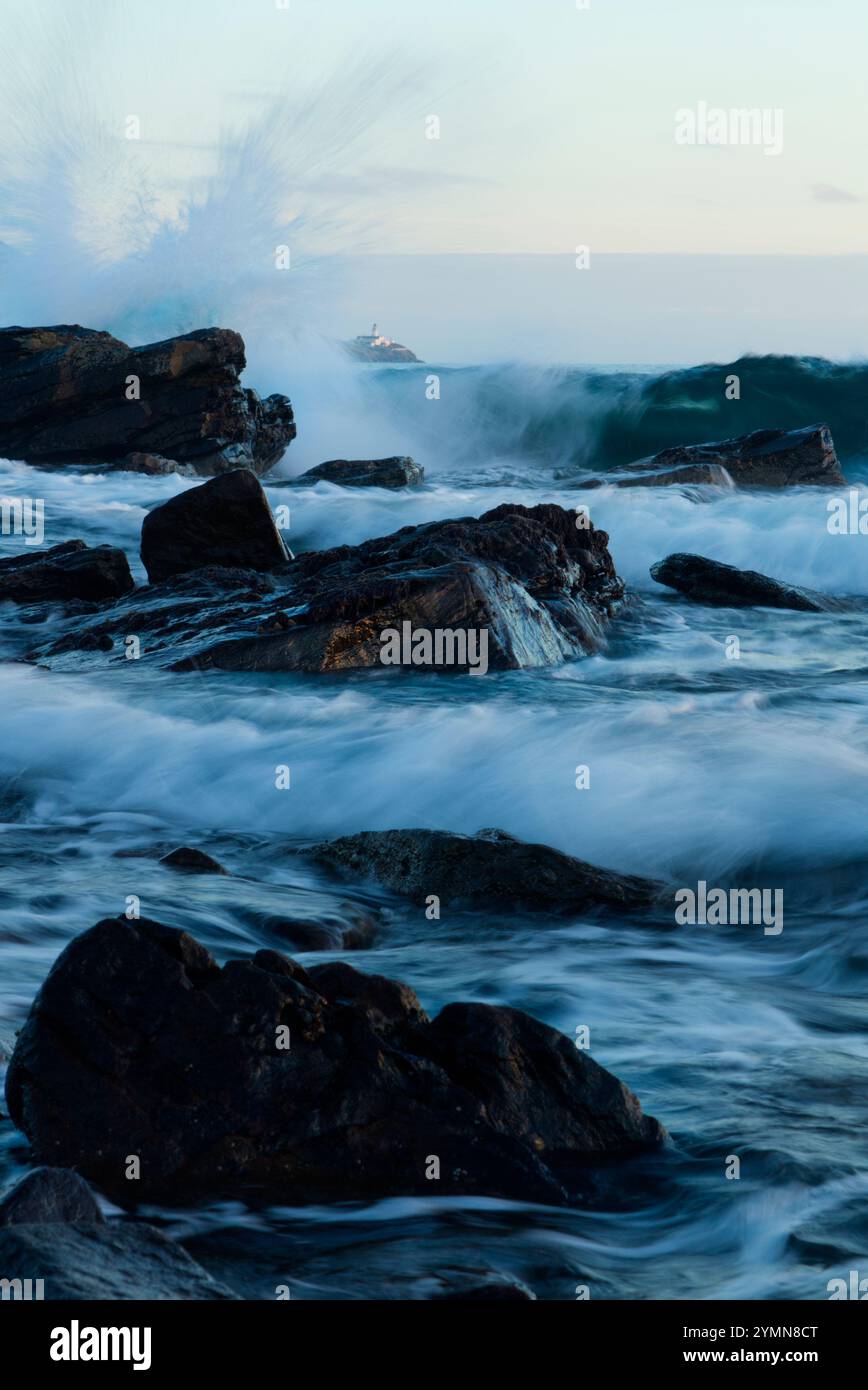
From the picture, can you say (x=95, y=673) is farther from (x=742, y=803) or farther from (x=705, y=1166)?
(x=705, y=1166)

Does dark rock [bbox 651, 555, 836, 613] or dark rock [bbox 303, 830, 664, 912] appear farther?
dark rock [bbox 651, 555, 836, 613]

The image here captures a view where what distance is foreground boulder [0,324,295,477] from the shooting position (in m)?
25.6

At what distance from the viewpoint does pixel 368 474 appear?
76.0 ft

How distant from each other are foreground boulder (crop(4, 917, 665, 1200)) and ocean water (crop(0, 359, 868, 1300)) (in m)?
0.10

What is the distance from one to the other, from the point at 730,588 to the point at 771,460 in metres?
8.99

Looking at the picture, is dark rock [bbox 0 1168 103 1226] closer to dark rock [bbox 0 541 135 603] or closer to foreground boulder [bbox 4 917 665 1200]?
foreground boulder [bbox 4 917 665 1200]

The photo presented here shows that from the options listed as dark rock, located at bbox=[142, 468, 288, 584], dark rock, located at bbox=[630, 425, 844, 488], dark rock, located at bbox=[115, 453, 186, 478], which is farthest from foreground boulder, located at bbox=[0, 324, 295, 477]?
dark rock, located at bbox=[142, 468, 288, 584]

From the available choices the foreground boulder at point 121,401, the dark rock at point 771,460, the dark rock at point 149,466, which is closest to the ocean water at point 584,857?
the dark rock at point 771,460

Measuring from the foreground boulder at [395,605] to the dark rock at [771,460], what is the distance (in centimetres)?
1044

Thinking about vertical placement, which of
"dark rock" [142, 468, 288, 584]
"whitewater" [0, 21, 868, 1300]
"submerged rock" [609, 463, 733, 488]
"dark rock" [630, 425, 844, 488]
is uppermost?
"dark rock" [630, 425, 844, 488]

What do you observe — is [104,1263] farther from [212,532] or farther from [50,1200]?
[212,532]

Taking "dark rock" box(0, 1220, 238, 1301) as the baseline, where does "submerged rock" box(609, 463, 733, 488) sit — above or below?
above

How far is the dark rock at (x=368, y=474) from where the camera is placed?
2297cm

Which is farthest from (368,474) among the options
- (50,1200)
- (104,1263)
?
(104,1263)
